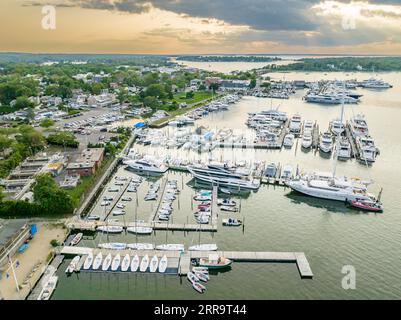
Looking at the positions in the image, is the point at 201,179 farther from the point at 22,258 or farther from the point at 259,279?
the point at 22,258

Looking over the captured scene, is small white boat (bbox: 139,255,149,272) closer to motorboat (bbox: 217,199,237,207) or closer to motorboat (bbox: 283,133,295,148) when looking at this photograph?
motorboat (bbox: 217,199,237,207)

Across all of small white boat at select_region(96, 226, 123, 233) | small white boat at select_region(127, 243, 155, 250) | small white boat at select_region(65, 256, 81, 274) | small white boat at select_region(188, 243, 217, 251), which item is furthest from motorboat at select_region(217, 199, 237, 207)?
small white boat at select_region(65, 256, 81, 274)

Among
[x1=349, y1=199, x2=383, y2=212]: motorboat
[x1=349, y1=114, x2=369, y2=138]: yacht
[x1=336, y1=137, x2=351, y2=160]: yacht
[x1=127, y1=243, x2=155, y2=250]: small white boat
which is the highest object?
[x1=349, y1=114, x2=369, y2=138]: yacht

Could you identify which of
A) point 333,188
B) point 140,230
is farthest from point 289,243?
point 140,230

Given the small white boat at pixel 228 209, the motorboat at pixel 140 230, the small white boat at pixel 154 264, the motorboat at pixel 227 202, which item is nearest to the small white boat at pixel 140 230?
the motorboat at pixel 140 230

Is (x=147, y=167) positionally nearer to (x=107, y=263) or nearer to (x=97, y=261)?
(x=97, y=261)

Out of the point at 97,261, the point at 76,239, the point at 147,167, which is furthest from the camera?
the point at 147,167
